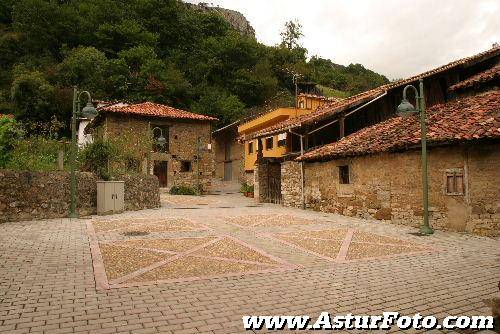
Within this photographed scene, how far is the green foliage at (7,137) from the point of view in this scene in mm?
11648

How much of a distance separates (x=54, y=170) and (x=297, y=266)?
1080 cm

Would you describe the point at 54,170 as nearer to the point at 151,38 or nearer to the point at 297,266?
the point at 297,266

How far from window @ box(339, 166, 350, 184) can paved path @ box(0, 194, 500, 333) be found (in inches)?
280

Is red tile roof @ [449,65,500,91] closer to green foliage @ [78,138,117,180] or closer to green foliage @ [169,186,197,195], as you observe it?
green foliage @ [78,138,117,180]

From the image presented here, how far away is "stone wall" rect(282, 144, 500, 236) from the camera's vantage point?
9.55 meters

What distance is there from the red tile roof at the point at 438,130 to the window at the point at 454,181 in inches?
37.8

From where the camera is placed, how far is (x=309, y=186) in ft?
55.1

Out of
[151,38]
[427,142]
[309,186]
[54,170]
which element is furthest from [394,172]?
[151,38]

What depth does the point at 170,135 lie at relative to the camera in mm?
27938

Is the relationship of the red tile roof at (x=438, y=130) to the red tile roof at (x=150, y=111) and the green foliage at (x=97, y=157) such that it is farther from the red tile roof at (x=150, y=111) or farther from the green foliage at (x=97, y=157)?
the red tile roof at (x=150, y=111)

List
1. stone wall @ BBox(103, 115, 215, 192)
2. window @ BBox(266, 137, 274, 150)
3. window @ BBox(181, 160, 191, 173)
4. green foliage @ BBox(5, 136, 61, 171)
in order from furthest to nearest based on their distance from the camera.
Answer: window @ BBox(181, 160, 191, 173)
stone wall @ BBox(103, 115, 215, 192)
window @ BBox(266, 137, 274, 150)
green foliage @ BBox(5, 136, 61, 171)

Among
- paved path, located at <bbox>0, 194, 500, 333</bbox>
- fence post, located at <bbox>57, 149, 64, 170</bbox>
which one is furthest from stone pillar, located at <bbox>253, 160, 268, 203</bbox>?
paved path, located at <bbox>0, 194, 500, 333</bbox>

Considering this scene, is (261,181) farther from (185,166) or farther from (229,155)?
(229,155)

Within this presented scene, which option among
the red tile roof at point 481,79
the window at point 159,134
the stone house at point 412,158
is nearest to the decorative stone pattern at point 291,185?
the stone house at point 412,158
